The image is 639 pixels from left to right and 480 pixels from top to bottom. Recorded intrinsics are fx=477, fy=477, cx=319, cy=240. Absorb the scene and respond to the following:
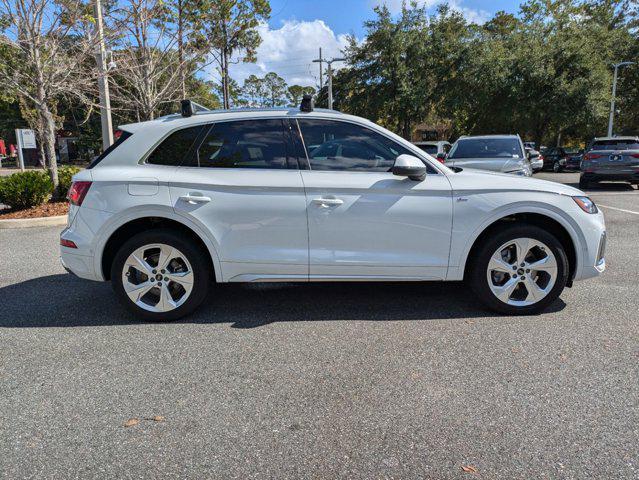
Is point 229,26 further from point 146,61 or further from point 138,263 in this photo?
point 138,263

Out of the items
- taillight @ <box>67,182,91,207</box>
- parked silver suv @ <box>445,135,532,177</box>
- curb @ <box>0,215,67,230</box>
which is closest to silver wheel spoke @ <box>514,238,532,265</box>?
taillight @ <box>67,182,91,207</box>

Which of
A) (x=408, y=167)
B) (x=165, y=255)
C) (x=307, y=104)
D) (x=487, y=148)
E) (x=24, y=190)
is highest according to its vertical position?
(x=307, y=104)

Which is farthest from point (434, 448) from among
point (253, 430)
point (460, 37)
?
point (460, 37)

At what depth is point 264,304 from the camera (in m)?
4.61

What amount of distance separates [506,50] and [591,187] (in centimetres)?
1661

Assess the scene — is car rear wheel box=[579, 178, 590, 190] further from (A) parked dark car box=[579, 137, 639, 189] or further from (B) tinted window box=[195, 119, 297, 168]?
(B) tinted window box=[195, 119, 297, 168]

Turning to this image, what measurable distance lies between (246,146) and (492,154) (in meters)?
8.08

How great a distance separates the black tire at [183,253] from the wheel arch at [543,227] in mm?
2241

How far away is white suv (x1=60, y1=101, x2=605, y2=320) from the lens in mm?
3955

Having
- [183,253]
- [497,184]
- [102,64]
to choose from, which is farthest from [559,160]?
[183,253]

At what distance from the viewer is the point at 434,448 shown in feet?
7.92

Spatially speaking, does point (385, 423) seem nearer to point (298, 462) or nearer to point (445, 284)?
point (298, 462)

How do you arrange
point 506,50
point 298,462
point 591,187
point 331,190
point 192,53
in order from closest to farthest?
point 298,462, point 331,190, point 591,187, point 192,53, point 506,50

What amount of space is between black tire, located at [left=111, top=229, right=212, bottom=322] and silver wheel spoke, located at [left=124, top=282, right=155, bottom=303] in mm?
33
